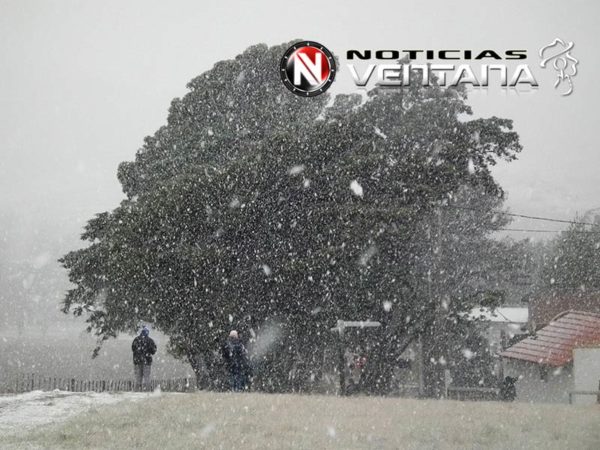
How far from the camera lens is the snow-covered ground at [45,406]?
12.2 metres

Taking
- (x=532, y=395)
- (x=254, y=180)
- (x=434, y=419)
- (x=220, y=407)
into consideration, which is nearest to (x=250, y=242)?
(x=254, y=180)

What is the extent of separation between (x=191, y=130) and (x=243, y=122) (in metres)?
2.13

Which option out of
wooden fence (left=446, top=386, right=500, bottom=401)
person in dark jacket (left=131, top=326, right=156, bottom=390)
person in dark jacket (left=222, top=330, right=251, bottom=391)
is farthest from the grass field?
wooden fence (left=446, top=386, right=500, bottom=401)

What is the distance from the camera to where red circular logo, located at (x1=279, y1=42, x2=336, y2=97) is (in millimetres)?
25375

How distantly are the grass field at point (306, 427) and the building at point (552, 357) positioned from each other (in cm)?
1457

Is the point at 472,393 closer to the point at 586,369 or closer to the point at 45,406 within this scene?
the point at 586,369

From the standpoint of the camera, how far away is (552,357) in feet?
96.5

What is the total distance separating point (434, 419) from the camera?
510 inches

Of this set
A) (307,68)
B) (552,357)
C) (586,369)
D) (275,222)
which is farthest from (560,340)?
(307,68)

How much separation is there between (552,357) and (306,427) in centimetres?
2060

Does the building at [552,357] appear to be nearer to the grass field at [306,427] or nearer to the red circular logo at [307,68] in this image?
the red circular logo at [307,68]

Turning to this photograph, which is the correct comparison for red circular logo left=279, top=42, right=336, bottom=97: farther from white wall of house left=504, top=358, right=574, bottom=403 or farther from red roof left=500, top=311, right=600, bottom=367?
white wall of house left=504, top=358, right=574, bottom=403

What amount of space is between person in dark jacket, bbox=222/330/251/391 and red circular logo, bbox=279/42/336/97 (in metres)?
10.3

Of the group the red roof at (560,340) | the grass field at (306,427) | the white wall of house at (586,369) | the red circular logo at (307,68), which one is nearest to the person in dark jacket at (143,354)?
the grass field at (306,427)
